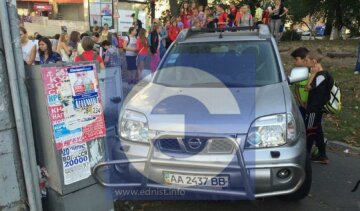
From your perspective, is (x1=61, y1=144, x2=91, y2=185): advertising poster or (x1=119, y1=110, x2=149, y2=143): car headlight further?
(x1=119, y1=110, x2=149, y2=143): car headlight

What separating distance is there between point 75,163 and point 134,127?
2.50 ft

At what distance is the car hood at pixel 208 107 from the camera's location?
11.7ft

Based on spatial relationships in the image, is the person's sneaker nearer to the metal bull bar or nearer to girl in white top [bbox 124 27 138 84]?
the metal bull bar

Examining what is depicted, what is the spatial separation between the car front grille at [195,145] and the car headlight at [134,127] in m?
0.20

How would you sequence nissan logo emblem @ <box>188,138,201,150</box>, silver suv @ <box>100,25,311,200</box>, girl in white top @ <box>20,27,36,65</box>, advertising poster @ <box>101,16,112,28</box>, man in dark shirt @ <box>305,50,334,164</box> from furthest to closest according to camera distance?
advertising poster @ <box>101,16,112,28</box> → girl in white top @ <box>20,27,36,65</box> → man in dark shirt @ <box>305,50,334,164</box> → nissan logo emblem @ <box>188,138,201,150</box> → silver suv @ <box>100,25,311,200</box>

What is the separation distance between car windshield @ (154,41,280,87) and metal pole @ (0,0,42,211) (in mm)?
1970

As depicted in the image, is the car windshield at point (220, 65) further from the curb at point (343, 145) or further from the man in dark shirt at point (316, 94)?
the curb at point (343, 145)

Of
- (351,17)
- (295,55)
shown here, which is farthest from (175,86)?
(351,17)

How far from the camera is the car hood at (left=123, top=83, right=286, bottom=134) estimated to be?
3.56 metres

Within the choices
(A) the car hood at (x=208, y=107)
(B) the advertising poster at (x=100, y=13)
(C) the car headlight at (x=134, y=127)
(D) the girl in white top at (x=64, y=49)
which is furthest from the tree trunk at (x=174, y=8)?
(C) the car headlight at (x=134, y=127)

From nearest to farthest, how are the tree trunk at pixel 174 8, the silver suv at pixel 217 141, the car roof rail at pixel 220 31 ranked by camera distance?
the silver suv at pixel 217 141 < the car roof rail at pixel 220 31 < the tree trunk at pixel 174 8

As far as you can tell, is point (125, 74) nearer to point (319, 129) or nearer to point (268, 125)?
point (319, 129)

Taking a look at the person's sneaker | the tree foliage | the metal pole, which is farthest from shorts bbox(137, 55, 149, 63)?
the tree foliage

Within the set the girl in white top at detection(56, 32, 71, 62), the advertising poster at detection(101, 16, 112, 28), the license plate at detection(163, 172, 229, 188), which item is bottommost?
the license plate at detection(163, 172, 229, 188)
